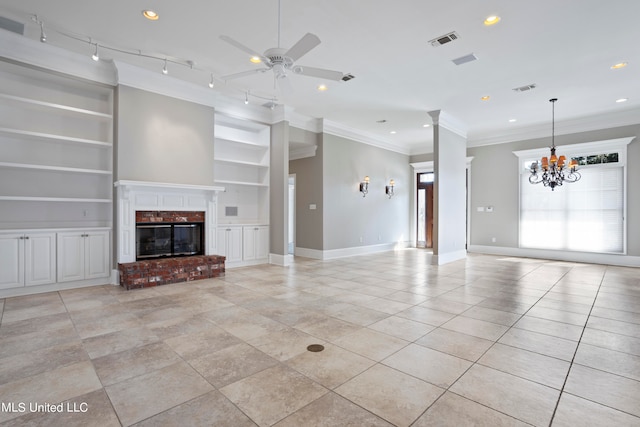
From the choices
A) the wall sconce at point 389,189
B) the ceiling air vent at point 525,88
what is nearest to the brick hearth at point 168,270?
the wall sconce at point 389,189

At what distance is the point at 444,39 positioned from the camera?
421cm

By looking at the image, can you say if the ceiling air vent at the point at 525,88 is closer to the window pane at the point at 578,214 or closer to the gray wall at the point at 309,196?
the window pane at the point at 578,214

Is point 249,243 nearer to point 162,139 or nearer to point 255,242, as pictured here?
point 255,242

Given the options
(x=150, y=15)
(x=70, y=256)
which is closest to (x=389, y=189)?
(x=150, y=15)

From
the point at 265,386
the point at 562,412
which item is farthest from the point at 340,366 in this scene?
the point at 562,412

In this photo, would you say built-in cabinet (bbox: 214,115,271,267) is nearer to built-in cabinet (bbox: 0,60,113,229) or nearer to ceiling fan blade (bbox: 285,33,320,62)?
built-in cabinet (bbox: 0,60,113,229)

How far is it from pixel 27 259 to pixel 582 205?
11.1m

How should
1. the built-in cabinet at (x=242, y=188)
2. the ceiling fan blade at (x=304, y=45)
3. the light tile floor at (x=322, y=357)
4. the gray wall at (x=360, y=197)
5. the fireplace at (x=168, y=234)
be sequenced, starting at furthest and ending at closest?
1. the gray wall at (x=360, y=197)
2. the built-in cabinet at (x=242, y=188)
3. the fireplace at (x=168, y=234)
4. the ceiling fan blade at (x=304, y=45)
5. the light tile floor at (x=322, y=357)

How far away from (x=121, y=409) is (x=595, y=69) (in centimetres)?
730

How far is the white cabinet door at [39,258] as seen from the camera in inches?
175

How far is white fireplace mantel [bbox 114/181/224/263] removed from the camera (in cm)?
505

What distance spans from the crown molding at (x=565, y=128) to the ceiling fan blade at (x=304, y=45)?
7693mm

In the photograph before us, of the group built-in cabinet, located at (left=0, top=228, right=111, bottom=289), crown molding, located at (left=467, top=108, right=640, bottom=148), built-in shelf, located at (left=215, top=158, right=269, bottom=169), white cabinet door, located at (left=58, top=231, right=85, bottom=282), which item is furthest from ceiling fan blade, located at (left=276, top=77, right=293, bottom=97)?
crown molding, located at (left=467, top=108, right=640, bottom=148)

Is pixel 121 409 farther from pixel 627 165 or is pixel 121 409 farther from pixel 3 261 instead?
pixel 627 165
